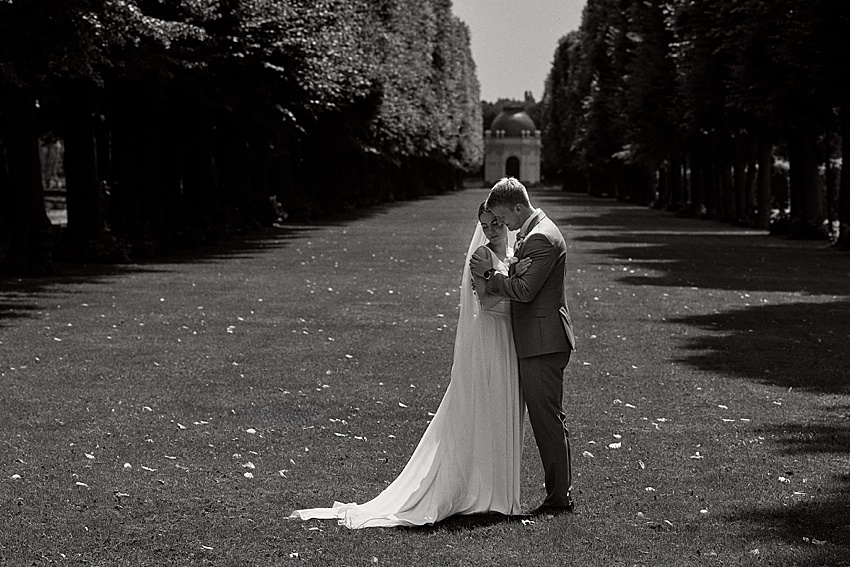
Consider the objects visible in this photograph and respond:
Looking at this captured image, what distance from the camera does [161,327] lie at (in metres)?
16.8

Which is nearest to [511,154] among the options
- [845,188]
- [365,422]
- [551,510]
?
[845,188]

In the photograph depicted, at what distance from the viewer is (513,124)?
193250 mm

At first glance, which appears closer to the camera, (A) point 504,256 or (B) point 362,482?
(A) point 504,256

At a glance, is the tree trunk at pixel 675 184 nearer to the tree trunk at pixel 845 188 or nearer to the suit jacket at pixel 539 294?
the tree trunk at pixel 845 188

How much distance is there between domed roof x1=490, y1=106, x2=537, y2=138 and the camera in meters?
192

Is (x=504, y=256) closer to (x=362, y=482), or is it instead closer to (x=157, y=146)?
(x=362, y=482)

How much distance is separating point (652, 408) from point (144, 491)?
474 centimetres

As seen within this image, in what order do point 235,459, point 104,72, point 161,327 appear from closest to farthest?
point 235,459 < point 161,327 < point 104,72

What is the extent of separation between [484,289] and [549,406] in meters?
0.71

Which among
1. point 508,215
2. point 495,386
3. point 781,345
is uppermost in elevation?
point 508,215

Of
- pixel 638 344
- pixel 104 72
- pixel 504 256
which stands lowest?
pixel 638 344

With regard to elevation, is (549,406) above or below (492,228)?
below

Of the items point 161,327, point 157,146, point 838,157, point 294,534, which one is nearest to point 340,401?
point 294,534

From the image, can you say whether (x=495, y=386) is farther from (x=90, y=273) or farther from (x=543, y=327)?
(x=90, y=273)
